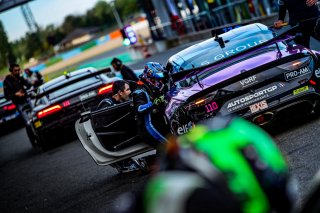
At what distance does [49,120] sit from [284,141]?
6.49 metres

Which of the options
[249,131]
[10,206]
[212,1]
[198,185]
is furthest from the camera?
[212,1]

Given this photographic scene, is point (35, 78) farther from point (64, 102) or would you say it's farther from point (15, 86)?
point (64, 102)

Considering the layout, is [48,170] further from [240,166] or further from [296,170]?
[240,166]

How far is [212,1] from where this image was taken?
2380 centimetres

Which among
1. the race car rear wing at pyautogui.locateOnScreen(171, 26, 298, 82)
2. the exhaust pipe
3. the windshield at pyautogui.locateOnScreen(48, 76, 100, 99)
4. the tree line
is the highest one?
the race car rear wing at pyautogui.locateOnScreen(171, 26, 298, 82)

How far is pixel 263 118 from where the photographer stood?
661cm

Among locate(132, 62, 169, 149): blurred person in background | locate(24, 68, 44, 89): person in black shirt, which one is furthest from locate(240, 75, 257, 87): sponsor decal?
locate(24, 68, 44, 89): person in black shirt

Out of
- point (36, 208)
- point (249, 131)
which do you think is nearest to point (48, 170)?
point (36, 208)

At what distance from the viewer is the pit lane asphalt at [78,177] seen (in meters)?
5.91

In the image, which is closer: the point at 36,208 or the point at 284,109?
the point at 284,109

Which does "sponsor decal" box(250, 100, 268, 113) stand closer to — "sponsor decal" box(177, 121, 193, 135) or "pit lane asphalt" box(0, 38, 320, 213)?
"pit lane asphalt" box(0, 38, 320, 213)

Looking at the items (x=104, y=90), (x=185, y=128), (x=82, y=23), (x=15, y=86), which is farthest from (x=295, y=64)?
(x=82, y=23)

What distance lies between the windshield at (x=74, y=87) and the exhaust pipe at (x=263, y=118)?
236 inches

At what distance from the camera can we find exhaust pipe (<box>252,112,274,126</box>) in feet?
21.6
